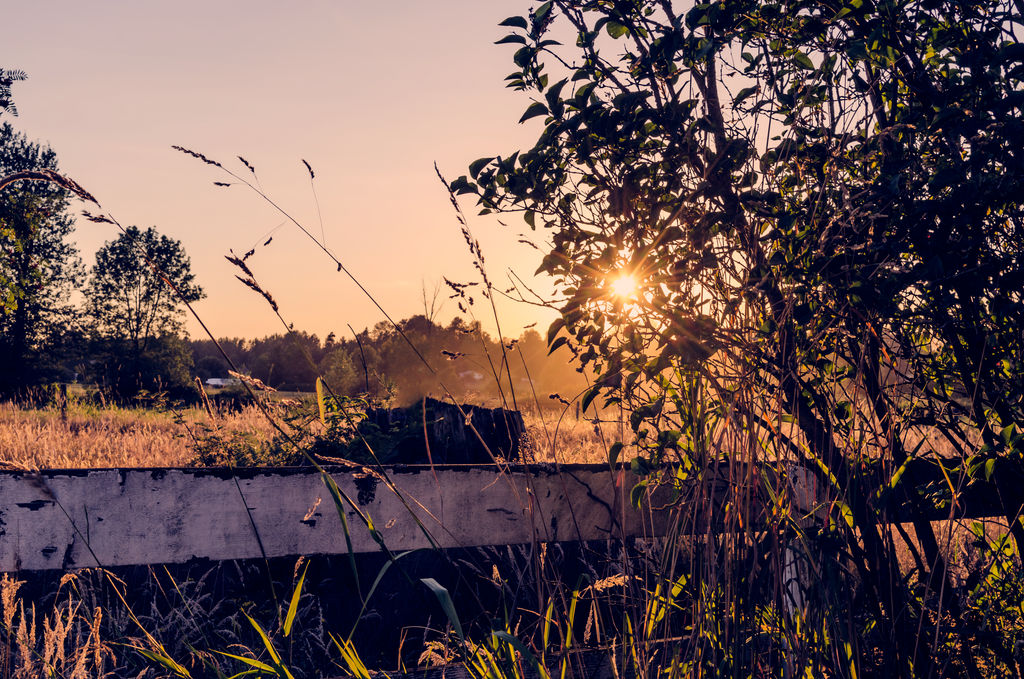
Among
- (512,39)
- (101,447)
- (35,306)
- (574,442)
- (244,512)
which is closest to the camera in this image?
(244,512)

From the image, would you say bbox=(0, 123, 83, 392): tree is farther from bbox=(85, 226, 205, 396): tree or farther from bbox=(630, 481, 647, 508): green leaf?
bbox=(630, 481, 647, 508): green leaf

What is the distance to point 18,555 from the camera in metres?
1.78

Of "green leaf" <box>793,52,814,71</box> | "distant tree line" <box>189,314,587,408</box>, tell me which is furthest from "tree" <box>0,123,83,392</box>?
"green leaf" <box>793,52,814,71</box>

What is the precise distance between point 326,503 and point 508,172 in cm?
124

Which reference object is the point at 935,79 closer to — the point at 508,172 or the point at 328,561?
the point at 508,172

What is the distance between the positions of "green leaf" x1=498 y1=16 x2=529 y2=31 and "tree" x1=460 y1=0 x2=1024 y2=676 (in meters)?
0.01

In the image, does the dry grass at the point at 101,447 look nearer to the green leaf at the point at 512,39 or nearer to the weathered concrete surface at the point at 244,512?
the weathered concrete surface at the point at 244,512

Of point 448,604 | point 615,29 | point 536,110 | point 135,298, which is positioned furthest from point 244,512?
point 135,298

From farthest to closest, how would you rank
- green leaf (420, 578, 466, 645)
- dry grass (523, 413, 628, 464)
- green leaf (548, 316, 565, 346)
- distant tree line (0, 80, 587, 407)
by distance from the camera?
distant tree line (0, 80, 587, 407) → dry grass (523, 413, 628, 464) → green leaf (548, 316, 565, 346) → green leaf (420, 578, 466, 645)

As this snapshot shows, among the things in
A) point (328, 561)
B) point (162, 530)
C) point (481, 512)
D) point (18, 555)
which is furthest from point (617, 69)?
point (328, 561)

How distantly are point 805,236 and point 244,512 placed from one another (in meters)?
1.97

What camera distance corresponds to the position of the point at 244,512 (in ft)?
6.19

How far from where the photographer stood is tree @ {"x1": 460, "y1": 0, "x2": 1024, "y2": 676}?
188 centimetres

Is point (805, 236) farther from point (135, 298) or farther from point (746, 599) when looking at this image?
point (135, 298)
